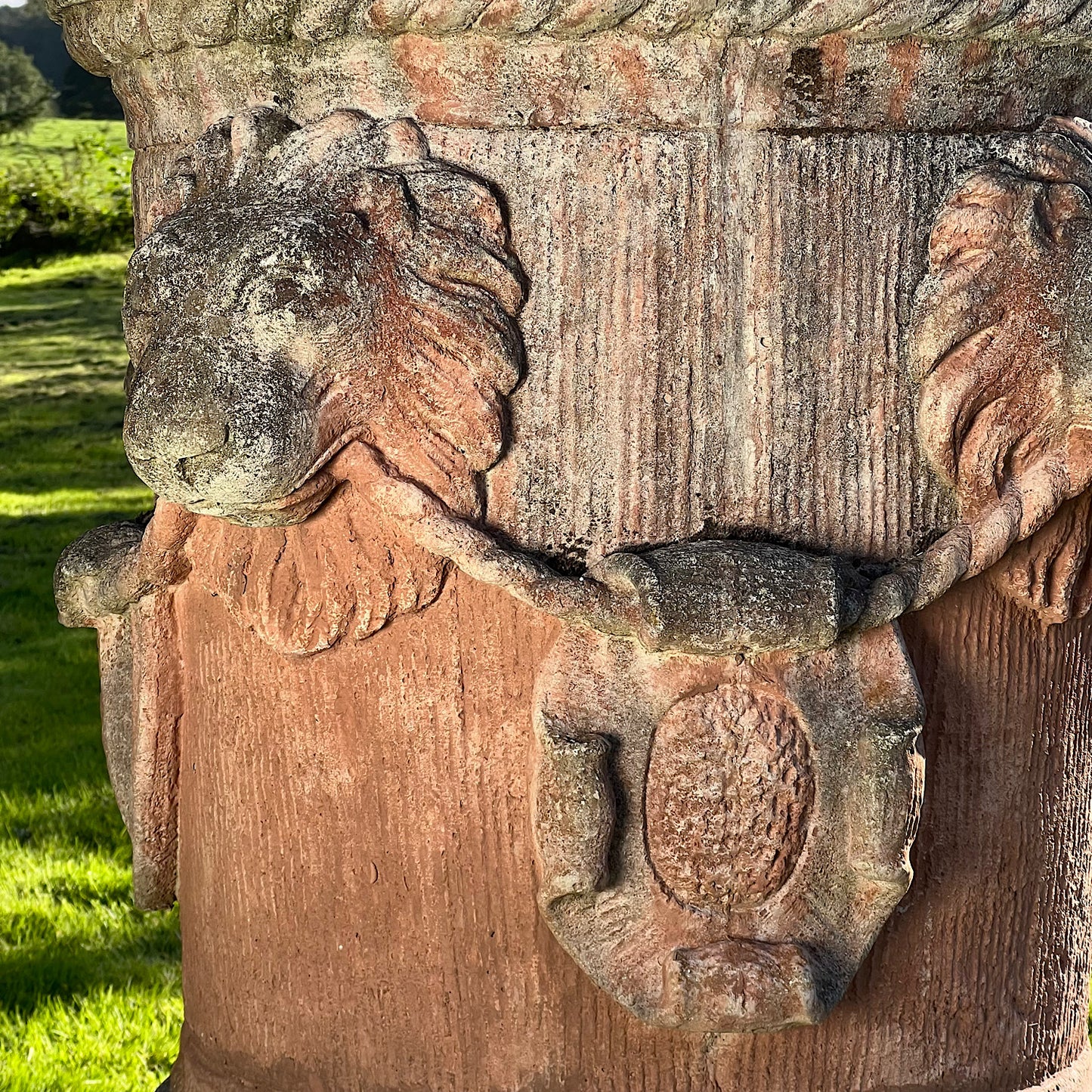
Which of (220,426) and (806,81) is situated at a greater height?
(806,81)

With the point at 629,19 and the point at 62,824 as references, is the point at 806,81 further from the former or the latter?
the point at 62,824

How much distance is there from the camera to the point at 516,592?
177 centimetres

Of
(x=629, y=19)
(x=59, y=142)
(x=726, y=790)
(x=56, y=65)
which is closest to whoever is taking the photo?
(x=629, y=19)

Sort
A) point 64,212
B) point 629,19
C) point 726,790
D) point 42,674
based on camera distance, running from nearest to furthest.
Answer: point 629,19
point 726,790
point 42,674
point 64,212

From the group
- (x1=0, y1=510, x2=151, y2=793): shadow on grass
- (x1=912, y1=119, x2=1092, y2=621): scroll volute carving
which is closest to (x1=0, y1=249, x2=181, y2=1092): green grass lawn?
(x1=0, y1=510, x2=151, y2=793): shadow on grass

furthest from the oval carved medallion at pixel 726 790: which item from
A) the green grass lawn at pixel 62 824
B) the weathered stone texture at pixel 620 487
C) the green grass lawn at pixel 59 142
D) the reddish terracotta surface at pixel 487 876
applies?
the green grass lawn at pixel 59 142

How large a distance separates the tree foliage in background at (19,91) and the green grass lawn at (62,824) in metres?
8.15

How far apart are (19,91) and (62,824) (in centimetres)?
1686

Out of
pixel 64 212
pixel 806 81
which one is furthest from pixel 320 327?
pixel 64 212

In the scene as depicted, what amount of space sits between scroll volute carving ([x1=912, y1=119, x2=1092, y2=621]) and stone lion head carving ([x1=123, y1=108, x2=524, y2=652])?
1.59 feet

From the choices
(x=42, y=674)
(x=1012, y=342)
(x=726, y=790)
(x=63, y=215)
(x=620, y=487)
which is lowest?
(x=42, y=674)

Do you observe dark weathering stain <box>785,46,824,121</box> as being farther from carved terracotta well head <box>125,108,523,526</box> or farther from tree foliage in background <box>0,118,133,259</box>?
tree foliage in background <box>0,118,133,259</box>

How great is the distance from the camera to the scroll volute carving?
1.82 m

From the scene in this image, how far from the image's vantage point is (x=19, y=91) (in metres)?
19.5
